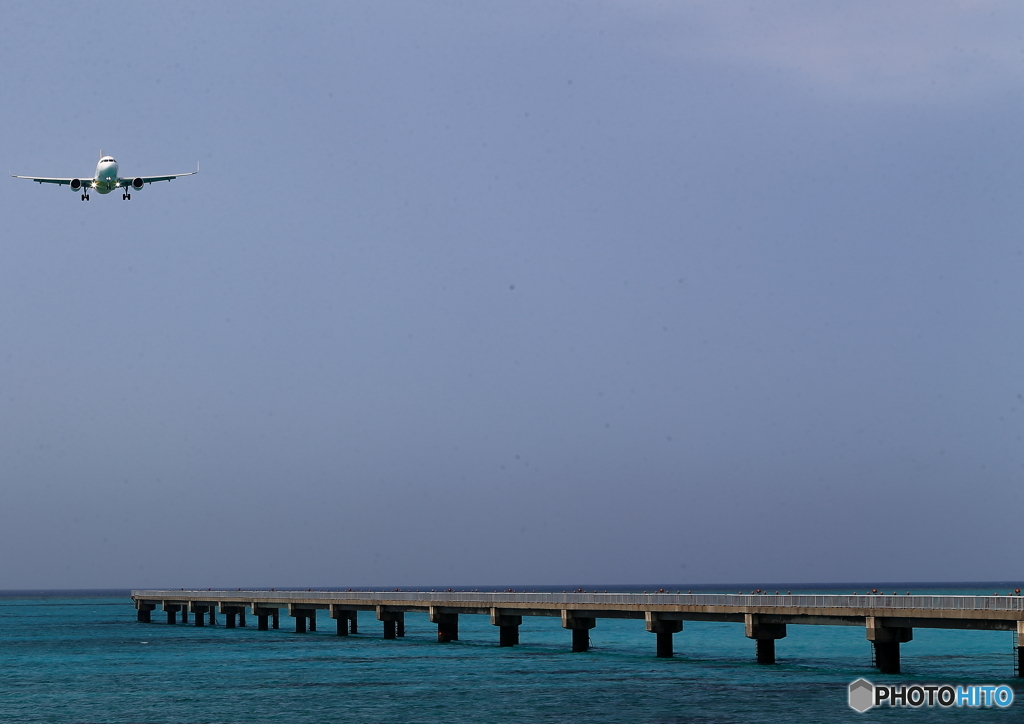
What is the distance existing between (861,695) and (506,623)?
36415mm

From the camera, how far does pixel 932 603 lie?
201ft

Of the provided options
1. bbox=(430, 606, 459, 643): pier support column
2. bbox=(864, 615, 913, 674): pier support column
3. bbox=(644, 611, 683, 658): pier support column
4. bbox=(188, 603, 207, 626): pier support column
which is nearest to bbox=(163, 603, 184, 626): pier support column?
bbox=(188, 603, 207, 626): pier support column

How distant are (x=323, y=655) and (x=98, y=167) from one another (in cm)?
4108

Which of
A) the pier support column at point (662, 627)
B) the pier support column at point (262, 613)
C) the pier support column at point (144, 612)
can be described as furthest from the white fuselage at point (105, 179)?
the pier support column at point (144, 612)

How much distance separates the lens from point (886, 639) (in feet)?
213

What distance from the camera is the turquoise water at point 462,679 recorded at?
5847 cm

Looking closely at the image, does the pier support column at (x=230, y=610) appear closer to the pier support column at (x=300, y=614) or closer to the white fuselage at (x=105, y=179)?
the pier support column at (x=300, y=614)

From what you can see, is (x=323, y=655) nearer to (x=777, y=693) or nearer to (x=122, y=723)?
(x=122, y=723)

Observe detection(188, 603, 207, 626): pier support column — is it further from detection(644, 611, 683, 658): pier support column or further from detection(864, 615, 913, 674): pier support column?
detection(864, 615, 913, 674): pier support column

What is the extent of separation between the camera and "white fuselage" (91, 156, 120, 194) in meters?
92.2

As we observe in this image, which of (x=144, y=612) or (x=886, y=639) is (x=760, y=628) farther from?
(x=144, y=612)

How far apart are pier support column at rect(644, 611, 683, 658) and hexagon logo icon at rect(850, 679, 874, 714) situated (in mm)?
13632

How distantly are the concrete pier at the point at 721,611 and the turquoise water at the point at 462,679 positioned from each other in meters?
2.09

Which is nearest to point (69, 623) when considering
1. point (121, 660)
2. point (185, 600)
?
point (185, 600)
